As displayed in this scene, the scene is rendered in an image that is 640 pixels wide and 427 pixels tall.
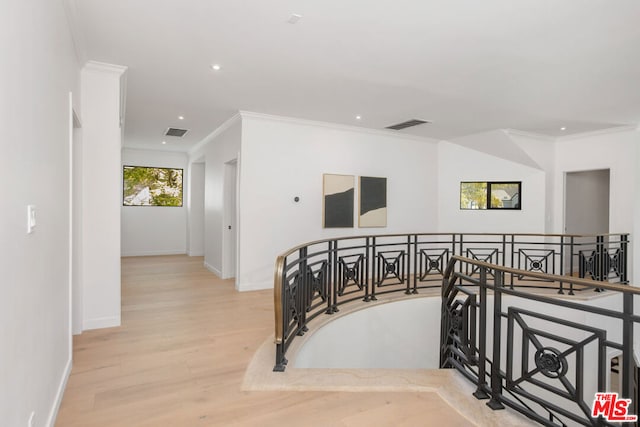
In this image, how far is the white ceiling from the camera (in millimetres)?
2812

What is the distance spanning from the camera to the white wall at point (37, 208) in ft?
4.72

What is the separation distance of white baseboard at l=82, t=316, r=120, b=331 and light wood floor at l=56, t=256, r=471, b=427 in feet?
0.33

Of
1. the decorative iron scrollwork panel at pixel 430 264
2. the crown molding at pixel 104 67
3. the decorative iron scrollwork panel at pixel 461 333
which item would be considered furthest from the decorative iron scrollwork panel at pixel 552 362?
the crown molding at pixel 104 67

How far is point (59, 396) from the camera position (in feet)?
8.05

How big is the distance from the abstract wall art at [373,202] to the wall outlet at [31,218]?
219 inches

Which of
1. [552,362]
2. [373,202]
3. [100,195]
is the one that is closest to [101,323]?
[100,195]

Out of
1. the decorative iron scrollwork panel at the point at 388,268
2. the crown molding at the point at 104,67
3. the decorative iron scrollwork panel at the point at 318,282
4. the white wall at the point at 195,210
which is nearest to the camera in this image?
the crown molding at the point at 104,67

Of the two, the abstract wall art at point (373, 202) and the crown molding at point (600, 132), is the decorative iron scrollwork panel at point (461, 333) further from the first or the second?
the crown molding at point (600, 132)

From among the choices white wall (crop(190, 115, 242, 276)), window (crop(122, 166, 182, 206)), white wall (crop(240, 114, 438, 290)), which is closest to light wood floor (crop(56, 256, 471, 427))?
white wall (crop(240, 114, 438, 290))

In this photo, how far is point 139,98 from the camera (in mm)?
5086

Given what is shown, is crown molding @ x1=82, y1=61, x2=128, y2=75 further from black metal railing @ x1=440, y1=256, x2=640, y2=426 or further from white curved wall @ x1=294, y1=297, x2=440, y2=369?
black metal railing @ x1=440, y1=256, x2=640, y2=426

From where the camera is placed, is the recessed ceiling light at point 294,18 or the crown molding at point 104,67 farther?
the crown molding at point 104,67

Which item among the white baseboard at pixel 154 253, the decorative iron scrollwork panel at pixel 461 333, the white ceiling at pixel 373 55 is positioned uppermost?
the white ceiling at pixel 373 55

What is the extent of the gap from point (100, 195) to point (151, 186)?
6263 mm
